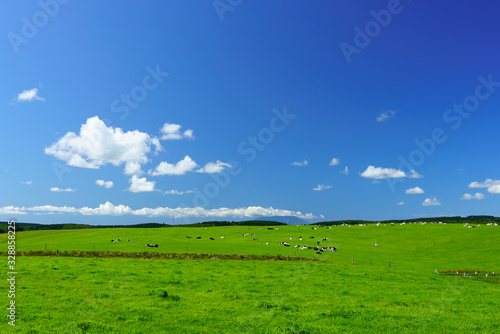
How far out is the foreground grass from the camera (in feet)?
47.4

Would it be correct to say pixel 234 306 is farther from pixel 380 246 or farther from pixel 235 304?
pixel 380 246

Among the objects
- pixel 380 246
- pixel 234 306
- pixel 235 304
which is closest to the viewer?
pixel 234 306

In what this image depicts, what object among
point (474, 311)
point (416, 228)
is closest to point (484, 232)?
point (416, 228)

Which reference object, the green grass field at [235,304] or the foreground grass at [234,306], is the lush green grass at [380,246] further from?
the foreground grass at [234,306]

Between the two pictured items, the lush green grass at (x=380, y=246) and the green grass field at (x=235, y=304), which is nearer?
the green grass field at (x=235, y=304)

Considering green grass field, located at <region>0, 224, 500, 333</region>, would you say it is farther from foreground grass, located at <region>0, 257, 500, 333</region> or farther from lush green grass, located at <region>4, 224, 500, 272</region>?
lush green grass, located at <region>4, 224, 500, 272</region>

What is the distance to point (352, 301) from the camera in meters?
20.3

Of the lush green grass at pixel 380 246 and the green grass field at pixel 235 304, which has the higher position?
the green grass field at pixel 235 304

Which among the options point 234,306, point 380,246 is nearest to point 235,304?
point 234,306

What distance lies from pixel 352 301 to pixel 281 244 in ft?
190

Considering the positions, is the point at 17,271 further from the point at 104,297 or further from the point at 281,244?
the point at 281,244

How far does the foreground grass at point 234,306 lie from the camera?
47.4 feet

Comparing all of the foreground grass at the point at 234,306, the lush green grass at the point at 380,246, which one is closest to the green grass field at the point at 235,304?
the foreground grass at the point at 234,306

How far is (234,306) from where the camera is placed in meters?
17.9
